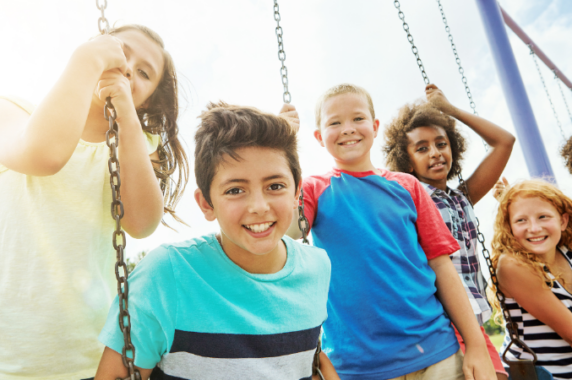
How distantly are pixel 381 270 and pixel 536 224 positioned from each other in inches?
62.4

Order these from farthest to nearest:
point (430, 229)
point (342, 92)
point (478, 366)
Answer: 1. point (342, 92)
2. point (430, 229)
3. point (478, 366)

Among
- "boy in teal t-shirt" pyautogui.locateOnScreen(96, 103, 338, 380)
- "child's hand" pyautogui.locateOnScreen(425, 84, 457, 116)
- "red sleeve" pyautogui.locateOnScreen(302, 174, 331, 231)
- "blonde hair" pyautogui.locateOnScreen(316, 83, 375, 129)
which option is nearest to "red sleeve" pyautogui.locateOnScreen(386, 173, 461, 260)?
"red sleeve" pyautogui.locateOnScreen(302, 174, 331, 231)

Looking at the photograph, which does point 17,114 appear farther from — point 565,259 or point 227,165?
point 565,259

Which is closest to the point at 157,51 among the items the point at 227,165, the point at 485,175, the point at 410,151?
the point at 227,165

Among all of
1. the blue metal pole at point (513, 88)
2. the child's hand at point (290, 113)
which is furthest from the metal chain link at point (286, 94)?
the blue metal pole at point (513, 88)

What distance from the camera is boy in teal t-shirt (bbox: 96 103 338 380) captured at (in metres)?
1.19

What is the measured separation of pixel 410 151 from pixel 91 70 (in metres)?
2.30

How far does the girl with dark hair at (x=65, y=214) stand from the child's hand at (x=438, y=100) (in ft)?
8.02

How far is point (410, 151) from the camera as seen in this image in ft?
9.62

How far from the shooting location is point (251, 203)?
1331 millimetres

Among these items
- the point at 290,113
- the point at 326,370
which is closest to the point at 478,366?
the point at 326,370

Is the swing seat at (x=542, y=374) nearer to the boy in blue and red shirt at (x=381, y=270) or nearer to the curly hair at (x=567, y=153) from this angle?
the boy in blue and red shirt at (x=381, y=270)

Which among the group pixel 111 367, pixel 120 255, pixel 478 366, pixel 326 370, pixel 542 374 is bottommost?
pixel 542 374

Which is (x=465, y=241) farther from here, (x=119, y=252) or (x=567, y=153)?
(x=567, y=153)
